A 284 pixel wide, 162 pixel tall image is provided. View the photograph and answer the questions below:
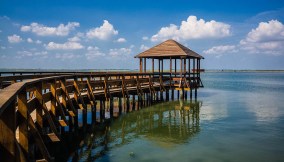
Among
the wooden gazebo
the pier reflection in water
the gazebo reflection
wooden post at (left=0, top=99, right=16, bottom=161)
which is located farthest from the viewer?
the wooden gazebo

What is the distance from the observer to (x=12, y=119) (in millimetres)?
2506

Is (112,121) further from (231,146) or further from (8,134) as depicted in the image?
(8,134)

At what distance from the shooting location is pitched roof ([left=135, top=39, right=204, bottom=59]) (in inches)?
868

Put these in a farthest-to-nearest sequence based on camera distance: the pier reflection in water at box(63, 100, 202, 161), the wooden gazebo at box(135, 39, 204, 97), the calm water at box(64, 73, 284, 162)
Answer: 1. the wooden gazebo at box(135, 39, 204, 97)
2. the pier reflection in water at box(63, 100, 202, 161)
3. the calm water at box(64, 73, 284, 162)

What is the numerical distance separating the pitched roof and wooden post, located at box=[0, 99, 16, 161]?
19696mm

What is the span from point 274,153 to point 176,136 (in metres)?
3.70

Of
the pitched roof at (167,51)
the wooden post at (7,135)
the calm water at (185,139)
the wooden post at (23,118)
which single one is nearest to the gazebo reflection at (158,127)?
the calm water at (185,139)

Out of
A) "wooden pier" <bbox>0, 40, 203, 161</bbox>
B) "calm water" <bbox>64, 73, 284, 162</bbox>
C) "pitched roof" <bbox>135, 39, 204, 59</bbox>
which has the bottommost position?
"calm water" <bbox>64, 73, 284, 162</bbox>

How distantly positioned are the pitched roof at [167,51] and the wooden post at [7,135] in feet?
64.6

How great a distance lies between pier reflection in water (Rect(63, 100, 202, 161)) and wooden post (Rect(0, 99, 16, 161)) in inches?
227

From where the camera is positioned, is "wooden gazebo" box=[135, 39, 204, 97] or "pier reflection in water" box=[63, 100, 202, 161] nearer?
"pier reflection in water" box=[63, 100, 202, 161]

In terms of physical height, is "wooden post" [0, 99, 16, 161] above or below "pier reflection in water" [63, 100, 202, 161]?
above

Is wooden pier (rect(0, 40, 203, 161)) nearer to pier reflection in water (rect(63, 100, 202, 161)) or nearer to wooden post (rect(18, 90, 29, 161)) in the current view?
wooden post (rect(18, 90, 29, 161))

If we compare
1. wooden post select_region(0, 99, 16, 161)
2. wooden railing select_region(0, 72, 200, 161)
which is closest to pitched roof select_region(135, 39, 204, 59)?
wooden railing select_region(0, 72, 200, 161)
